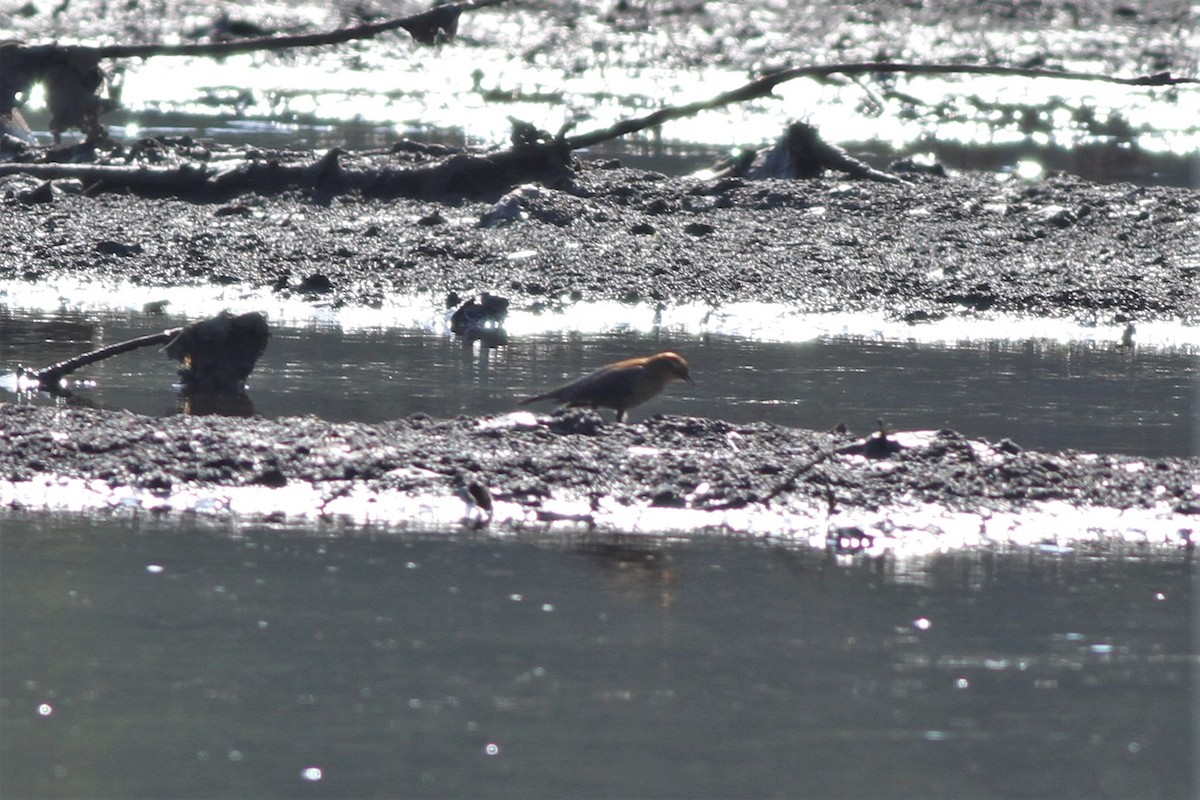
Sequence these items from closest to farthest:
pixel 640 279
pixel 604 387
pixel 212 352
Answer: pixel 604 387
pixel 212 352
pixel 640 279

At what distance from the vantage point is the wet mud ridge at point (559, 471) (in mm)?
6918

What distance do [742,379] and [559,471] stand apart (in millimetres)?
2500

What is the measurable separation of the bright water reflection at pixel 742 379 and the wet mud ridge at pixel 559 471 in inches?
27.8

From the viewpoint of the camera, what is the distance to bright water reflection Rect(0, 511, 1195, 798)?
458 centimetres

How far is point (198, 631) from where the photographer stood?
18.0 ft

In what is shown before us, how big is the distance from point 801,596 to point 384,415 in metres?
2.82

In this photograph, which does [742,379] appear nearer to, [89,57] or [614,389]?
[614,389]

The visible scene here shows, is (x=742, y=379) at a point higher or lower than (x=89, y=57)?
lower

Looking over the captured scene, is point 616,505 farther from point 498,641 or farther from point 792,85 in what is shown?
point 792,85

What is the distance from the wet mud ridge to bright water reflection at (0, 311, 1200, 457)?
0.71 meters

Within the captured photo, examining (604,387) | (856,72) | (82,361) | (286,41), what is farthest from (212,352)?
(856,72)

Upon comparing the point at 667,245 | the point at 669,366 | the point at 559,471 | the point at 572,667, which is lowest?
the point at 572,667

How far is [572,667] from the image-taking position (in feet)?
17.3

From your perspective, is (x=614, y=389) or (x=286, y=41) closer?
(x=286, y=41)
